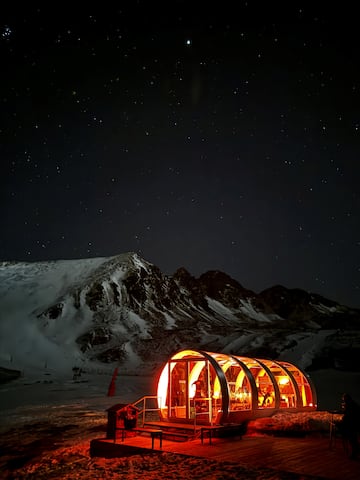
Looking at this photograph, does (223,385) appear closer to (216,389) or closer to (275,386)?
(216,389)

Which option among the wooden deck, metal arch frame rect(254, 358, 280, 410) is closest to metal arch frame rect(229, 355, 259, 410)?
metal arch frame rect(254, 358, 280, 410)

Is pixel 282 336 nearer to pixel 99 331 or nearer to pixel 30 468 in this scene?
pixel 99 331

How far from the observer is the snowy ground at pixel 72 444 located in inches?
386

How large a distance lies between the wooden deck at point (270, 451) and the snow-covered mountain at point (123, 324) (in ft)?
113

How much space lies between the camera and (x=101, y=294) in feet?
398

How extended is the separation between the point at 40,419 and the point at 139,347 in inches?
2329

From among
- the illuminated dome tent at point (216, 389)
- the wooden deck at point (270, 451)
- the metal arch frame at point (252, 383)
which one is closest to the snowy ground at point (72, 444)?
the wooden deck at point (270, 451)

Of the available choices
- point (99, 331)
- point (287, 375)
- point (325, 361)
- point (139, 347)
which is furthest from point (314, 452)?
point (99, 331)

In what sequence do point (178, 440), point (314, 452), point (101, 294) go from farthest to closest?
point (101, 294) → point (178, 440) → point (314, 452)

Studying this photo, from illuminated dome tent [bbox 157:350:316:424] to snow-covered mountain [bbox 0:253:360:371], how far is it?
3017 centimetres

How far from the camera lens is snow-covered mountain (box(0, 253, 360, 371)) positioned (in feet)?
206

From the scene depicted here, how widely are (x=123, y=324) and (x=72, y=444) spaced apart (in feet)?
291

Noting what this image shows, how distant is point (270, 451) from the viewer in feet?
37.8

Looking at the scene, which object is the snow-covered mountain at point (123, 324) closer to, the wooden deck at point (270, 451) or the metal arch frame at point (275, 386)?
the metal arch frame at point (275, 386)
